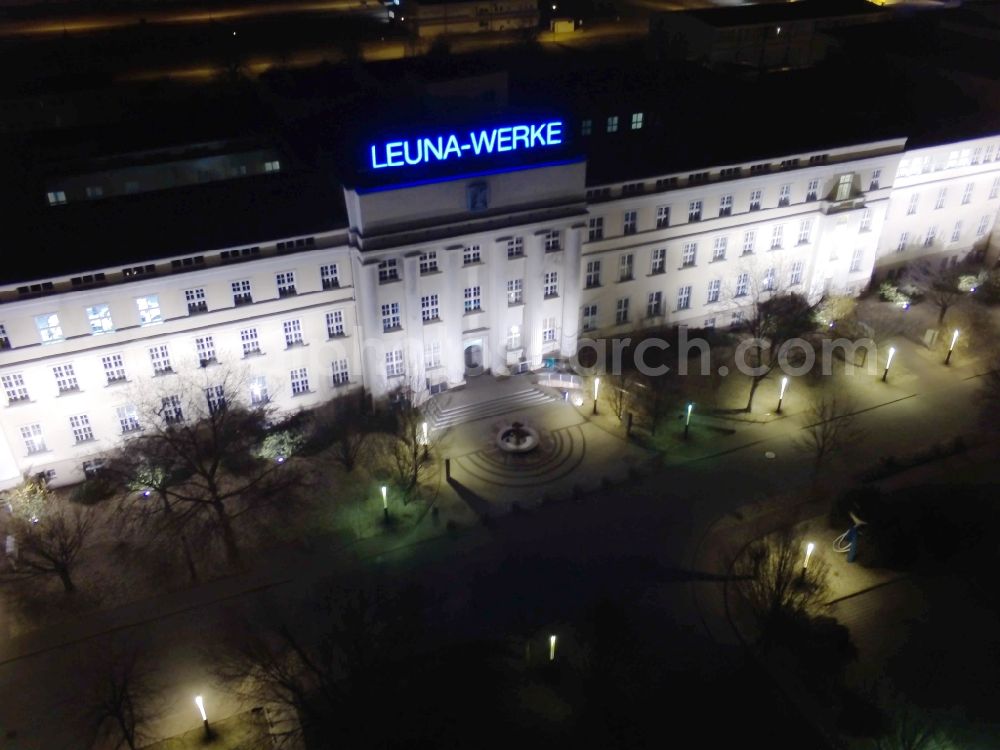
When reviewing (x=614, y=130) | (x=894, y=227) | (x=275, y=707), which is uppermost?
(x=614, y=130)

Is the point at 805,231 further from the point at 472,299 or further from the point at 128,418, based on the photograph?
the point at 128,418

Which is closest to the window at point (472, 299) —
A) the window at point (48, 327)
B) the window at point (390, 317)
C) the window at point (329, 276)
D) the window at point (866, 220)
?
the window at point (390, 317)

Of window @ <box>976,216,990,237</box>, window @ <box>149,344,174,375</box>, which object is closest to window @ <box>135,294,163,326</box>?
window @ <box>149,344,174,375</box>

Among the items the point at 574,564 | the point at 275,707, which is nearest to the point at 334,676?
A: the point at 275,707

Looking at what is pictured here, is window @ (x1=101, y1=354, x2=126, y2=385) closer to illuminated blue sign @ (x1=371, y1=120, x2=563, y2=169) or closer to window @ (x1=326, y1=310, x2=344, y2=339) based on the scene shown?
window @ (x1=326, y1=310, x2=344, y2=339)

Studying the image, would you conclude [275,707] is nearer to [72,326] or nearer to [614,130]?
[72,326]

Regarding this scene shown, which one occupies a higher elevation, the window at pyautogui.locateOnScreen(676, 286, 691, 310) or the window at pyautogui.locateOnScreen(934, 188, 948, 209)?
→ the window at pyautogui.locateOnScreen(934, 188, 948, 209)
